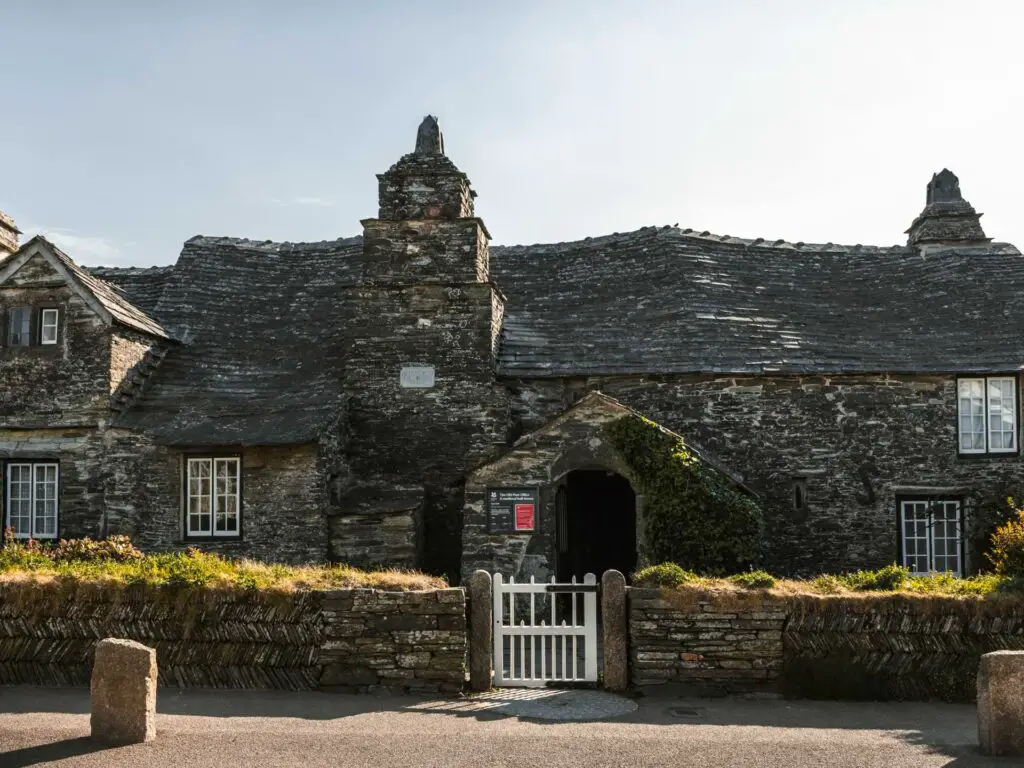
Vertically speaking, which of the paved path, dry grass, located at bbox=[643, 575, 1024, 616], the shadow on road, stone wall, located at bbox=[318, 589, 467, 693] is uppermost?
dry grass, located at bbox=[643, 575, 1024, 616]

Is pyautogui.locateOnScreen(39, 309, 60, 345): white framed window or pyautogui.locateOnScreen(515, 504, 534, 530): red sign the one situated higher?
pyautogui.locateOnScreen(39, 309, 60, 345): white framed window

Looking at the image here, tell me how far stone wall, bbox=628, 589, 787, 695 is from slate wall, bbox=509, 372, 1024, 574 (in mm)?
7762

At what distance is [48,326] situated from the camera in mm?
18562

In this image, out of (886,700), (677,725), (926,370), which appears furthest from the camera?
(926,370)

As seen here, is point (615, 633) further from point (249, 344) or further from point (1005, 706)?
point (249, 344)

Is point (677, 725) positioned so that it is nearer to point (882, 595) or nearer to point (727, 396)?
point (882, 595)

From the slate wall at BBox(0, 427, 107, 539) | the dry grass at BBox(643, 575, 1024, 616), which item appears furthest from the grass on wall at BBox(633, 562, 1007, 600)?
the slate wall at BBox(0, 427, 107, 539)

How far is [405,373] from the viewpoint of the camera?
1847 cm

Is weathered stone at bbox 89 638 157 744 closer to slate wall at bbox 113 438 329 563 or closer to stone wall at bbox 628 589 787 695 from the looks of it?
stone wall at bbox 628 589 787 695

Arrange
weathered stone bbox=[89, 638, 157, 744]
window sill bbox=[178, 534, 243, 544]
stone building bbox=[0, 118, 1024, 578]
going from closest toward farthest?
weathered stone bbox=[89, 638, 157, 744], window sill bbox=[178, 534, 243, 544], stone building bbox=[0, 118, 1024, 578]

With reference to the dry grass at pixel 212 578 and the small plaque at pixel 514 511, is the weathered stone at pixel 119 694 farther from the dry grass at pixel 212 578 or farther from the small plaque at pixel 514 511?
the small plaque at pixel 514 511

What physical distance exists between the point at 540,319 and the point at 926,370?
7580mm

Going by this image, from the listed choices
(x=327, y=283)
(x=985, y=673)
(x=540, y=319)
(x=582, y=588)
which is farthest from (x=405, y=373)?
(x=985, y=673)

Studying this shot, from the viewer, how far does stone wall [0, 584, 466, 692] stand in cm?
1063
